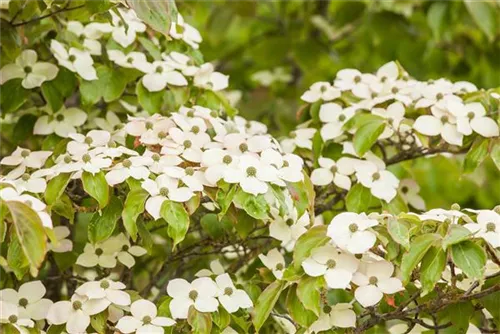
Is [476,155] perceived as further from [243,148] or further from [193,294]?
[193,294]

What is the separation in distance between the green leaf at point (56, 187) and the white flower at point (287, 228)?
34 cm

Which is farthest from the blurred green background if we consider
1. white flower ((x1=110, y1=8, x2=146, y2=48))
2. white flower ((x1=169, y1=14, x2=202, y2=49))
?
white flower ((x1=110, y1=8, x2=146, y2=48))

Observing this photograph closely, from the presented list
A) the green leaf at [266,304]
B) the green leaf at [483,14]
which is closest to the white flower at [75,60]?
the green leaf at [266,304]

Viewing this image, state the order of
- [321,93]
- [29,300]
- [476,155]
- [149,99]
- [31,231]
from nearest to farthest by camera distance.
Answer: [31,231] < [29,300] < [476,155] < [149,99] < [321,93]

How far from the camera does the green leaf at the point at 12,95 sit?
1.65 m

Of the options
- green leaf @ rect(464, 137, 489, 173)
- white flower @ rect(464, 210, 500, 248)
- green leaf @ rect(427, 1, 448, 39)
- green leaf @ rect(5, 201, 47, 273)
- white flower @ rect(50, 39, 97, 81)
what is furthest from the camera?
green leaf @ rect(427, 1, 448, 39)

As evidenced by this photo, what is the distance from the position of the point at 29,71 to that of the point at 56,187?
44 cm

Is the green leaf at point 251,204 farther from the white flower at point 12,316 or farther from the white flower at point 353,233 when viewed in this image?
the white flower at point 12,316

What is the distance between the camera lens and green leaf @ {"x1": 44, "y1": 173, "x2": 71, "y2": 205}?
1.29 m

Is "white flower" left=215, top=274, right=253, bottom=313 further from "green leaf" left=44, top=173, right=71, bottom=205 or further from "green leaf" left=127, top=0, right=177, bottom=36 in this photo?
"green leaf" left=127, top=0, right=177, bottom=36

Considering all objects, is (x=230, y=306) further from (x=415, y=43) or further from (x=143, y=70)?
(x=415, y=43)

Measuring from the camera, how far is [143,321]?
1300 millimetres

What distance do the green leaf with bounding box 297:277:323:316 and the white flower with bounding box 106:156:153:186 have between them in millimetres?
275

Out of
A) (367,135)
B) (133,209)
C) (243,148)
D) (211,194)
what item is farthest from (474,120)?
(133,209)
